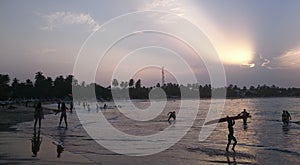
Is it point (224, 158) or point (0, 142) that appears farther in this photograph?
point (0, 142)

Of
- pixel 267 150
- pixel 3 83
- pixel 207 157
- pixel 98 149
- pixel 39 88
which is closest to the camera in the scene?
pixel 207 157

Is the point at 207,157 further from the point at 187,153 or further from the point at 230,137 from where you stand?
the point at 230,137

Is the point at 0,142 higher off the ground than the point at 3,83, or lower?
lower

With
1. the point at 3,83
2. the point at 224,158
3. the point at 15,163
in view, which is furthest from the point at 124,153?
the point at 3,83

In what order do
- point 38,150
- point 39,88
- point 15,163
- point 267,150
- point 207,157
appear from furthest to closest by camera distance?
point 39,88 < point 267,150 < point 207,157 < point 38,150 < point 15,163

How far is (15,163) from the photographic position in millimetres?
12164

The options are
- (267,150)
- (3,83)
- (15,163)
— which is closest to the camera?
(15,163)

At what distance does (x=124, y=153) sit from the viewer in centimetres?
1661

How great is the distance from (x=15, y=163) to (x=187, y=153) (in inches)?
339

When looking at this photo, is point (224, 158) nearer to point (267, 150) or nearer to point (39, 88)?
point (267, 150)

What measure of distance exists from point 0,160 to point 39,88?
142 metres

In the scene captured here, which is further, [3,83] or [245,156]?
[3,83]

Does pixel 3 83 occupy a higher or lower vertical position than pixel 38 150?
higher

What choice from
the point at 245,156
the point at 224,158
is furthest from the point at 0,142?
the point at 245,156
